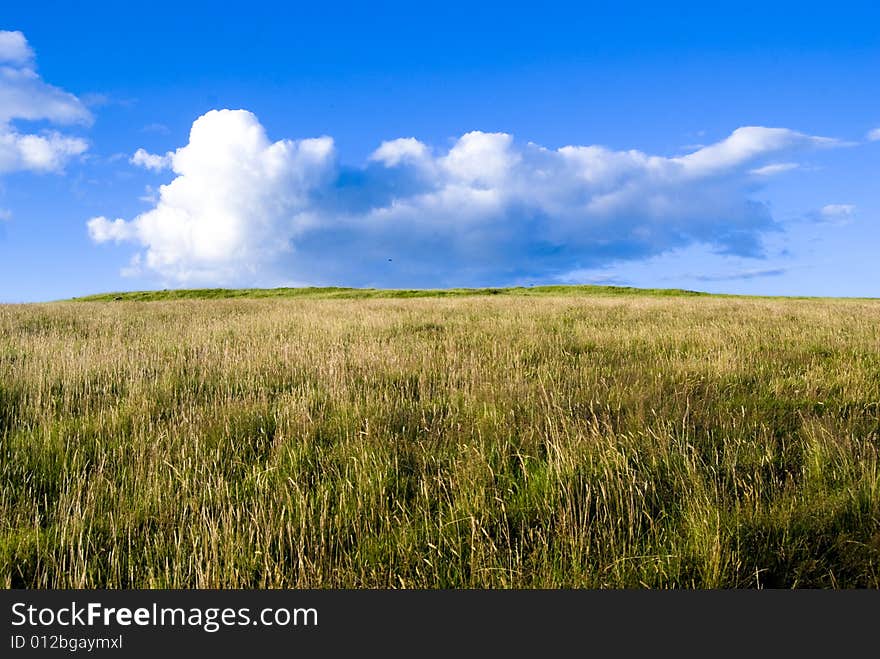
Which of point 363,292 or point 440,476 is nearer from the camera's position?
point 440,476

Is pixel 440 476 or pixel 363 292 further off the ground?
pixel 363 292

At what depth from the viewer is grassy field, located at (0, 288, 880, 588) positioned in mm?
2650

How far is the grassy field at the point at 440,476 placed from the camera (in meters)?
2.65

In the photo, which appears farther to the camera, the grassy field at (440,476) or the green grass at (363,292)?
the green grass at (363,292)

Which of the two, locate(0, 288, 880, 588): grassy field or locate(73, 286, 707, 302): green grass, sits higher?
locate(73, 286, 707, 302): green grass

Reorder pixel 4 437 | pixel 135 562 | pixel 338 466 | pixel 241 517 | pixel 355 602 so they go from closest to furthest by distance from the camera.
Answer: pixel 355 602 < pixel 135 562 < pixel 241 517 < pixel 338 466 < pixel 4 437

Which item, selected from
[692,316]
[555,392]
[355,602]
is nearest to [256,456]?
[355,602]

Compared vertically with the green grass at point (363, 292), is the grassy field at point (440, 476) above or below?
below

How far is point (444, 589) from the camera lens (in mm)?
2451

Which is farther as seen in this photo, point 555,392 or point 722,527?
point 555,392

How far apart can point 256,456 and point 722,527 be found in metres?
3.43

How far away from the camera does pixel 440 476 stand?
11.7 feet

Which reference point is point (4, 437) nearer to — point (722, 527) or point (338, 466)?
point (338, 466)

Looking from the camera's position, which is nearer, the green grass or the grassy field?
the grassy field
